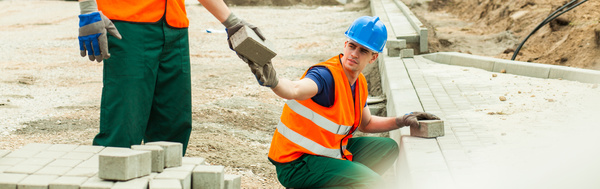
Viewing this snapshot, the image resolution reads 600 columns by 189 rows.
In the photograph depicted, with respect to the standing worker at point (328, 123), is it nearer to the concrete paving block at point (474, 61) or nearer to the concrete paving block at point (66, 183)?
the concrete paving block at point (66, 183)

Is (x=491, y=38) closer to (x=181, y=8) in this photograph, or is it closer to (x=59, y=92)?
(x=59, y=92)

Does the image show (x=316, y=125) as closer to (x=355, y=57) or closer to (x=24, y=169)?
(x=355, y=57)

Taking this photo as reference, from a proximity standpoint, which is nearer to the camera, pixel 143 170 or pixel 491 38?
pixel 143 170

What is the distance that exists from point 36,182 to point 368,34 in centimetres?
195

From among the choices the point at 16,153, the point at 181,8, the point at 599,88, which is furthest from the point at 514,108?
the point at 16,153

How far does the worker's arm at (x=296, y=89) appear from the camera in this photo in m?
2.95

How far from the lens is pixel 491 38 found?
12211mm

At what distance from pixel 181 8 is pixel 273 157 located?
41.3 inches

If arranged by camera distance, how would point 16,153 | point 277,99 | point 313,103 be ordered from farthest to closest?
point 277,99, point 313,103, point 16,153

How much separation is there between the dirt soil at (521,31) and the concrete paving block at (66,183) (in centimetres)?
688

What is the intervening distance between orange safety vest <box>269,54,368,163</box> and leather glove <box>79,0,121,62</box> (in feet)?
3.52

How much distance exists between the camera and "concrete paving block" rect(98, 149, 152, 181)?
2582mm

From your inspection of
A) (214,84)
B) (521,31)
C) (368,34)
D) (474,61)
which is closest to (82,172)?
A: (368,34)

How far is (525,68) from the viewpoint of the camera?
6.53 meters
